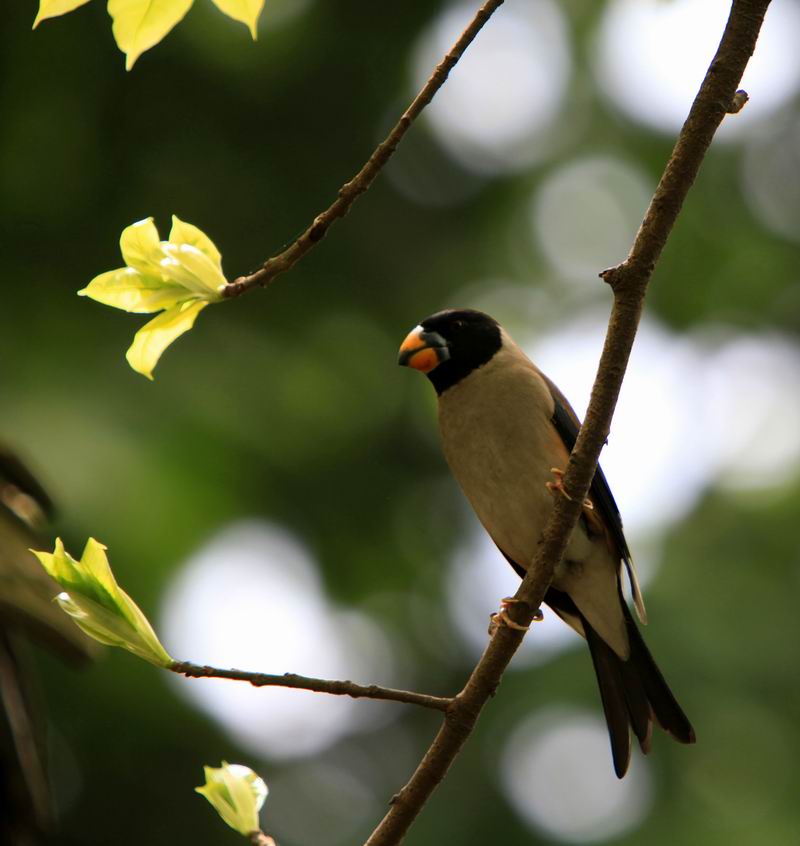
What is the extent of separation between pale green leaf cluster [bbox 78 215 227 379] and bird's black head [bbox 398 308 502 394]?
77.1 inches

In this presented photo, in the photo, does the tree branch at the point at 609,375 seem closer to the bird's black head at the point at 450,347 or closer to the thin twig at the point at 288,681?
the thin twig at the point at 288,681

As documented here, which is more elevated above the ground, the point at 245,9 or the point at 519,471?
the point at 245,9

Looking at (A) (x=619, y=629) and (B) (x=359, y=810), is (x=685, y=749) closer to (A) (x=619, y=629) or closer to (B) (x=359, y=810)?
(B) (x=359, y=810)

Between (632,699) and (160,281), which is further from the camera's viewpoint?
(632,699)

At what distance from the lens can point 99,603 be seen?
1.82m

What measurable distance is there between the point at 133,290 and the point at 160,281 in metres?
0.05

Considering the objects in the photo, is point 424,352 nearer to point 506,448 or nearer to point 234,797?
point 506,448

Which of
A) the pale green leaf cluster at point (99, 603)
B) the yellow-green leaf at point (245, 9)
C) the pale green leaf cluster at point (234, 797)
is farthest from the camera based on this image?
the pale green leaf cluster at point (234, 797)

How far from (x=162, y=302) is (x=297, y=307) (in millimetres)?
6191

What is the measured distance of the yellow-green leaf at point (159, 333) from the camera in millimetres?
1816

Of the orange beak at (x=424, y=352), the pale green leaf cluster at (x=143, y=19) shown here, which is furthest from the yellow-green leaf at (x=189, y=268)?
the orange beak at (x=424, y=352)

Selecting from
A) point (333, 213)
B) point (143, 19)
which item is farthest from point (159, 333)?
point (143, 19)

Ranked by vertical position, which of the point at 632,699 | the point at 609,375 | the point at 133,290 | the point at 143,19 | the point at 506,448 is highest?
the point at 143,19

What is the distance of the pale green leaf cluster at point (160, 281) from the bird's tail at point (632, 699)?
5.56 ft
